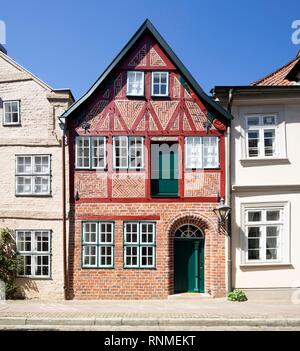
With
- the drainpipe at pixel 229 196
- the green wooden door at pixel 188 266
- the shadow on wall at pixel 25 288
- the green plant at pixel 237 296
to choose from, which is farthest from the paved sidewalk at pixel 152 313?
the drainpipe at pixel 229 196

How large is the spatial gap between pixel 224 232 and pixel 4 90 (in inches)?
382

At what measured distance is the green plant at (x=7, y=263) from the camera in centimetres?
1219

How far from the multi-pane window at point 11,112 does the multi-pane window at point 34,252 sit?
4.10m

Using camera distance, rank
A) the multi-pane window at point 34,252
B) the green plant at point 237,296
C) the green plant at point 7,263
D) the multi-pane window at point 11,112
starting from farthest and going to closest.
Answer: the multi-pane window at point 11,112
the multi-pane window at point 34,252
the green plant at point 7,263
the green plant at point 237,296

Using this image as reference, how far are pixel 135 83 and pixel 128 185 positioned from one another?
376 cm

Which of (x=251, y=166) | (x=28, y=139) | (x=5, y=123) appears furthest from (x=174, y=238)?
(x=5, y=123)

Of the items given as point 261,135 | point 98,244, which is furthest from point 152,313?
point 261,135

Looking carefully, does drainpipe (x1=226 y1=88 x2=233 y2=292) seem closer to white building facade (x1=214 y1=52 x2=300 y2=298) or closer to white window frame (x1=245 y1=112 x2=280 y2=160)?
white building facade (x1=214 y1=52 x2=300 y2=298)

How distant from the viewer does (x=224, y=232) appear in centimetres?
1234

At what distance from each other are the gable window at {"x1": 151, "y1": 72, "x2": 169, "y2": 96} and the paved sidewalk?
7435mm

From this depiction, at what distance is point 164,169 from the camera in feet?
41.8

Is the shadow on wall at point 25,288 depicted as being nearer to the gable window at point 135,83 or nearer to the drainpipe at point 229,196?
the drainpipe at point 229,196

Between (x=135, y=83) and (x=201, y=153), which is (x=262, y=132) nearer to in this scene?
(x=201, y=153)
